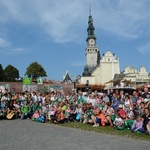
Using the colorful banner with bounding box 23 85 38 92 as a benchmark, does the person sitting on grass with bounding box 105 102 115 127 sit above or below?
below

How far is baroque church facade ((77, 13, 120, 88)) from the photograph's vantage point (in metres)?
95.1

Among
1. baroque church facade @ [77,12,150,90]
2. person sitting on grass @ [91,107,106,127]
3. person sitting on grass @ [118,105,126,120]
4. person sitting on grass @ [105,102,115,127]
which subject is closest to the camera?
person sitting on grass @ [118,105,126,120]

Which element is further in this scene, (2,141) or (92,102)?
(92,102)

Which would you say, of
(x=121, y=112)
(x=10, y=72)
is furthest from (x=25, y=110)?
(x=10, y=72)

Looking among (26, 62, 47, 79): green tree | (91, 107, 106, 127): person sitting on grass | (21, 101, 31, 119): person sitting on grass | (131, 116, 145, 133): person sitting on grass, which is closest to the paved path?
(131, 116, 145, 133): person sitting on grass

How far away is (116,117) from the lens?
1200 cm

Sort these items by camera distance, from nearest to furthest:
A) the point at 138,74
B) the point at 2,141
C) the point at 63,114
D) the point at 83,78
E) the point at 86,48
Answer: the point at 2,141, the point at 63,114, the point at 138,74, the point at 83,78, the point at 86,48

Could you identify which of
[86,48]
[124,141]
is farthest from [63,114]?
[86,48]

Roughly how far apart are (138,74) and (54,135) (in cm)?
7922

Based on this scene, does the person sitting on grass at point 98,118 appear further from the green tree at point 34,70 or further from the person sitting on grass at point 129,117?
the green tree at point 34,70

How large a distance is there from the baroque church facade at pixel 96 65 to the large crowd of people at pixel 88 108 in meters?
78.4

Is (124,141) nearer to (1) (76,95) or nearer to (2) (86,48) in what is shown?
(1) (76,95)

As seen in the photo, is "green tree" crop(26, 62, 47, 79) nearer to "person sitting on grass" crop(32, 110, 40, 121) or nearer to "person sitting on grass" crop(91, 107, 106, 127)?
"person sitting on grass" crop(32, 110, 40, 121)

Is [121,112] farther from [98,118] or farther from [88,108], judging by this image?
[88,108]
